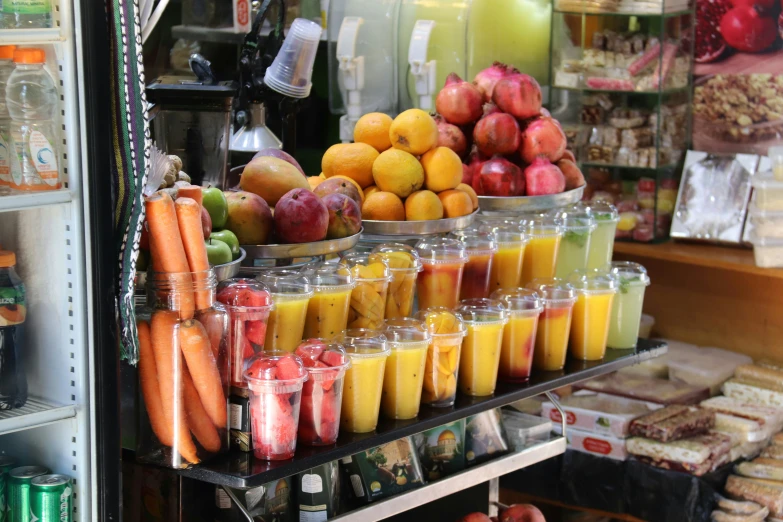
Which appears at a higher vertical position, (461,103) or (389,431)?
(461,103)

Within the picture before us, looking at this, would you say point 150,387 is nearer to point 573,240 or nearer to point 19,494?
point 19,494

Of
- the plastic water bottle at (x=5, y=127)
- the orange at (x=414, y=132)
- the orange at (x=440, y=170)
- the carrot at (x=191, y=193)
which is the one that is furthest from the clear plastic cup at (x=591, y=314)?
the plastic water bottle at (x=5, y=127)

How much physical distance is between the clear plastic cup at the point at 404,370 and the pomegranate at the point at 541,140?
90cm

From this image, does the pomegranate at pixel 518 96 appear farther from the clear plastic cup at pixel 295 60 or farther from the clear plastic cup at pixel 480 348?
the clear plastic cup at pixel 480 348

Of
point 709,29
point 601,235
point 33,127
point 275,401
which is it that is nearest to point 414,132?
point 601,235

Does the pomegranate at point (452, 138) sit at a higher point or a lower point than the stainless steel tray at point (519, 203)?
higher

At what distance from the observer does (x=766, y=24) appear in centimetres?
478

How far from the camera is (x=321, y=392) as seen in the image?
208cm

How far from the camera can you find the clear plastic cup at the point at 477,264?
8.78ft

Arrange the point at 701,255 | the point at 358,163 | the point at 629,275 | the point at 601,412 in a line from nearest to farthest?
1. the point at 358,163
2. the point at 629,275
3. the point at 601,412
4. the point at 701,255

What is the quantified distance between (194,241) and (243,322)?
19 cm

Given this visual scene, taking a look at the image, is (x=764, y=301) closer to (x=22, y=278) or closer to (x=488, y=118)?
(x=488, y=118)

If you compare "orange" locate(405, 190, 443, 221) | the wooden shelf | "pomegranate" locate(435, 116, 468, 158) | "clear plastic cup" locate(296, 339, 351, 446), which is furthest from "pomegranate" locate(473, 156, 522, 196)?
the wooden shelf

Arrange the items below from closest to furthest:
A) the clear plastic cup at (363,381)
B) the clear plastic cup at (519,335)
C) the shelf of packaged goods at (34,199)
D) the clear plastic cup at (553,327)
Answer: the shelf of packaged goods at (34,199)
the clear plastic cup at (363,381)
the clear plastic cup at (519,335)
the clear plastic cup at (553,327)
